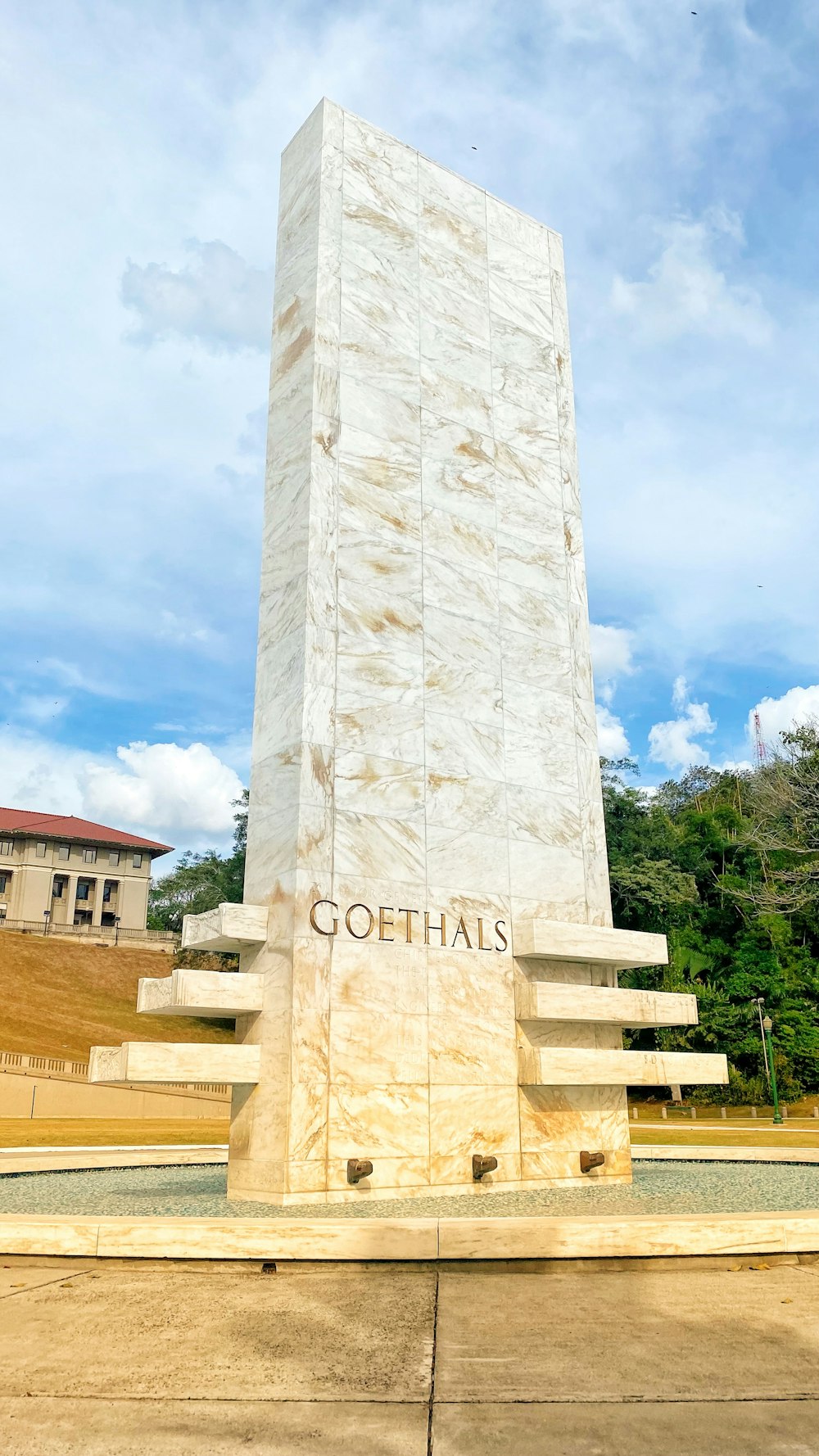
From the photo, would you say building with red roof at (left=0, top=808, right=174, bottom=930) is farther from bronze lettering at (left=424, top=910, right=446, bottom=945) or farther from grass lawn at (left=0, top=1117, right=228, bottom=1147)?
bronze lettering at (left=424, top=910, right=446, bottom=945)

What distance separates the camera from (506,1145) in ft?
53.7

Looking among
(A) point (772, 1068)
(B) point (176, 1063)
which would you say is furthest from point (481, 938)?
(A) point (772, 1068)

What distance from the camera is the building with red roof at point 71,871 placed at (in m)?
104

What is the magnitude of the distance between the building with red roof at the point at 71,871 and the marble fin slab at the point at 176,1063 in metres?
89.7

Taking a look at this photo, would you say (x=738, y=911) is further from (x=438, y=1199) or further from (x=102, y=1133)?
(x=438, y=1199)

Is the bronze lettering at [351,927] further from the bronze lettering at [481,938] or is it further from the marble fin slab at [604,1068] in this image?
the marble fin slab at [604,1068]

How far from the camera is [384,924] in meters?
16.0

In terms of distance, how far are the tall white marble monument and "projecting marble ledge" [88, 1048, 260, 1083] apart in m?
0.05

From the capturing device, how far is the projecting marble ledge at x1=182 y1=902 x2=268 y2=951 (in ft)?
50.1

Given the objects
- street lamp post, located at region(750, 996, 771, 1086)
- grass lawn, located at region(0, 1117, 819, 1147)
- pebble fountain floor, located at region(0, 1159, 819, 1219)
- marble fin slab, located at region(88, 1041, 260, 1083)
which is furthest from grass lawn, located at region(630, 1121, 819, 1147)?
street lamp post, located at region(750, 996, 771, 1086)

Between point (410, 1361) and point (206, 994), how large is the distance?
8.35 m

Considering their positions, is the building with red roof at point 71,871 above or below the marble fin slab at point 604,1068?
above

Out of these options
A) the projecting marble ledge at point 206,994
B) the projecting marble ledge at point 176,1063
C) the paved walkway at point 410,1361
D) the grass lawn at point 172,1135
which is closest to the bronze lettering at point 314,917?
the projecting marble ledge at point 206,994

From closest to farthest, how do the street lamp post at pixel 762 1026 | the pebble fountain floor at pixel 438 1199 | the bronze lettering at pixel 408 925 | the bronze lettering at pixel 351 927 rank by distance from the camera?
1. the pebble fountain floor at pixel 438 1199
2. the bronze lettering at pixel 351 927
3. the bronze lettering at pixel 408 925
4. the street lamp post at pixel 762 1026
